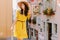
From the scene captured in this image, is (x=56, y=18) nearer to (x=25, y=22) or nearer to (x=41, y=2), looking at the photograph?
A: (x=41, y=2)

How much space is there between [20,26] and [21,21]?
5 centimetres

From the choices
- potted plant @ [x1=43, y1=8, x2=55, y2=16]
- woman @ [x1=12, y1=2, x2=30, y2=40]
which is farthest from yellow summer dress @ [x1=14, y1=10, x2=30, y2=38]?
potted plant @ [x1=43, y1=8, x2=55, y2=16]

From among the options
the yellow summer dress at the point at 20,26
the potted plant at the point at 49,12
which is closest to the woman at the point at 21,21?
the yellow summer dress at the point at 20,26

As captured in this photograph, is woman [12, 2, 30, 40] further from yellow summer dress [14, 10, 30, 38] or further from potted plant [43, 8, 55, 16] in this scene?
potted plant [43, 8, 55, 16]

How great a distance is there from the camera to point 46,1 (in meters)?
1.01

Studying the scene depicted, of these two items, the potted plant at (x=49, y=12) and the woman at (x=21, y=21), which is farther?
the woman at (x=21, y=21)

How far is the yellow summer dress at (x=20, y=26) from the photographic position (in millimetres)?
1247

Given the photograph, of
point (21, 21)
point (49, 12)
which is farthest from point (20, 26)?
point (49, 12)

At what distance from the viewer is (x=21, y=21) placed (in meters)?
1.26

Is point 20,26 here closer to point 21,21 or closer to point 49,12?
point 21,21

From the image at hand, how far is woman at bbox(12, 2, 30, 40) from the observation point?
1242 millimetres

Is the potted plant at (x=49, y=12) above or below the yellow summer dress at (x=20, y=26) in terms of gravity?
above

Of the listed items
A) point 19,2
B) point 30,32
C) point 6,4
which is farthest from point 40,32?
point 6,4

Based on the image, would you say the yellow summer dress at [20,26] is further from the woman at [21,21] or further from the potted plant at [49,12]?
the potted plant at [49,12]
